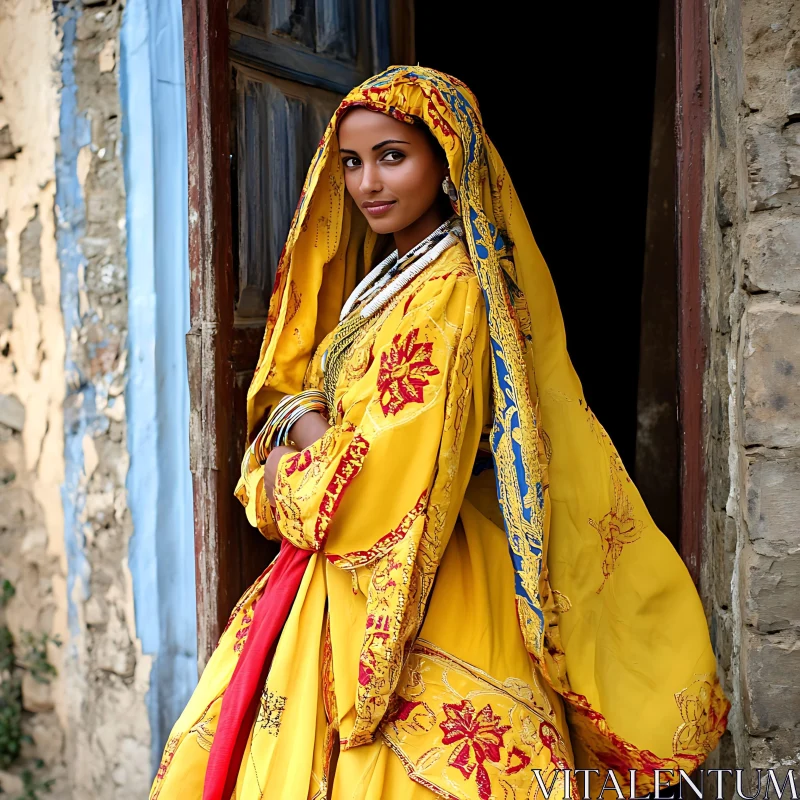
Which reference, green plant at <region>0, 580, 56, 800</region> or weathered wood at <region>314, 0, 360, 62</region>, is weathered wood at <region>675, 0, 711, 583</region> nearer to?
weathered wood at <region>314, 0, 360, 62</region>

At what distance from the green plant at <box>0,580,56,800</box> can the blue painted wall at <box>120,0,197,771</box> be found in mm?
456

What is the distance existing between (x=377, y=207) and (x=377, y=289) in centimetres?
17

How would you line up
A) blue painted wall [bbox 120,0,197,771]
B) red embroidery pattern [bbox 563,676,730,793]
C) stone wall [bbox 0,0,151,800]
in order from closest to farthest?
red embroidery pattern [bbox 563,676,730,793], blue painted wall [bbox 120,0,197,771], stone wall [bbox 0,0,151,800]

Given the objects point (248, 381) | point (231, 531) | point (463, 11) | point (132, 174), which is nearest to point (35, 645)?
point (231, 531)

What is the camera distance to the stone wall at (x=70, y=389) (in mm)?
2271

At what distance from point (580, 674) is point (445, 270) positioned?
776mm

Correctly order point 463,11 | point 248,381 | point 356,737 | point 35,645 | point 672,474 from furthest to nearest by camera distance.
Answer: point 463,11 < point 672,474 < point 35,645 < point 248,381 < point 356,737

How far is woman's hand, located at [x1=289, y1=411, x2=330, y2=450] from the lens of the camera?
163cm

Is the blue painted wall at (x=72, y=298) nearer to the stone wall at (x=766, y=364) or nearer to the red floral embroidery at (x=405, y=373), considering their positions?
the red floral embroidery at (x=405, y=373)

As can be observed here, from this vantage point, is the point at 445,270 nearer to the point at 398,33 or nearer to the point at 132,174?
the point at 132,174

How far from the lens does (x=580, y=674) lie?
150cm

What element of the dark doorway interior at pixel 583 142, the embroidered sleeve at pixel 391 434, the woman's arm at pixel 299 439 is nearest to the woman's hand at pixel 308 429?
the woman's arm at pixel 299 439

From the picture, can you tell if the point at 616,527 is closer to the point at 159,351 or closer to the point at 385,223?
the point at 385,223

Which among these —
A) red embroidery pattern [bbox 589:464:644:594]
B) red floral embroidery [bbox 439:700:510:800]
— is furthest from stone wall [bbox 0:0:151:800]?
red embroidery pattern [bbox 589:464:644:594]
